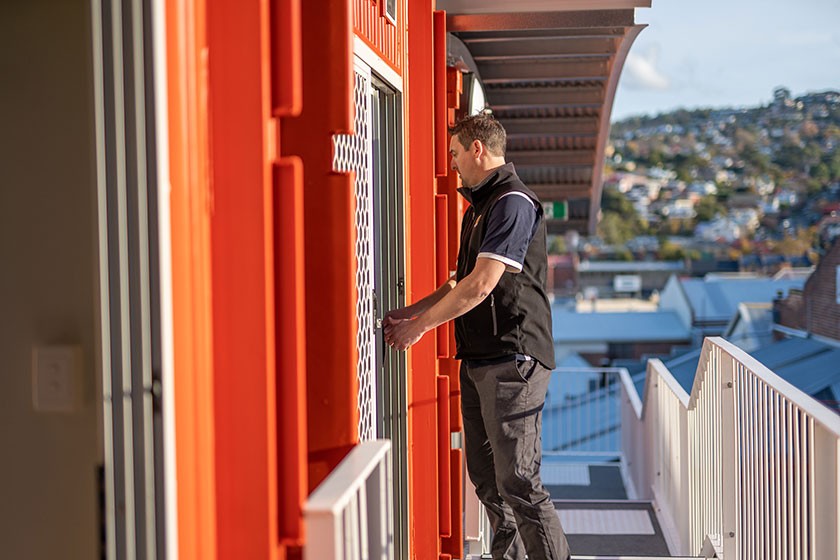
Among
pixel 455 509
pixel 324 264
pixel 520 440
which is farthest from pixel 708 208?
pixel 324 264

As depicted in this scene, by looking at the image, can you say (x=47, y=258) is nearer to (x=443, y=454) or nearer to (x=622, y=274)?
(x=443, y=454)

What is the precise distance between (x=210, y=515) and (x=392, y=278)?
2068 millimetres

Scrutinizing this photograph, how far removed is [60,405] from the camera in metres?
1.91

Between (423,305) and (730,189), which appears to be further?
(730,189)

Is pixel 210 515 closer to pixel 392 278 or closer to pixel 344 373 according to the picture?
pixel 344 373

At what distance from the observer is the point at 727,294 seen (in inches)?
1770

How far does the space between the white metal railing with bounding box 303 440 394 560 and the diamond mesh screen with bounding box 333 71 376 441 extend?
3.29 feet

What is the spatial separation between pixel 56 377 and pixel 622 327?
4348cm

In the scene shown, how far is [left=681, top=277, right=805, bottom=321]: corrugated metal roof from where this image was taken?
43000 mm

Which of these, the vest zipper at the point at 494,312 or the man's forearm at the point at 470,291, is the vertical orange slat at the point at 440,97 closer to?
the vest zipper at the point at 494,312

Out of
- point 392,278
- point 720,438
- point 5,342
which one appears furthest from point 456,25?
point 5,342

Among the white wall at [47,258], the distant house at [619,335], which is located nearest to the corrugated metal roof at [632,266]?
the distant house at [619,335]

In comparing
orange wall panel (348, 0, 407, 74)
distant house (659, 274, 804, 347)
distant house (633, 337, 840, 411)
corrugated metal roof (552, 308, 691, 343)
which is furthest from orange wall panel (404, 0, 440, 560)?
corrugated metal roof (552, 308, 691, 343)

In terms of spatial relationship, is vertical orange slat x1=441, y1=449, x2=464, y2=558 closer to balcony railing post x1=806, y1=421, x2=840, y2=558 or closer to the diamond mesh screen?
the diamond mesh screen
